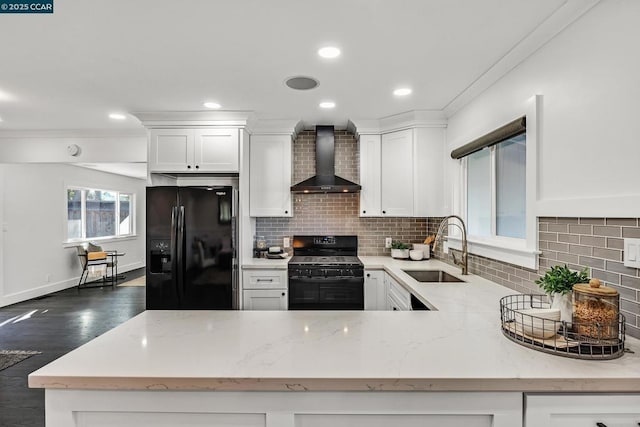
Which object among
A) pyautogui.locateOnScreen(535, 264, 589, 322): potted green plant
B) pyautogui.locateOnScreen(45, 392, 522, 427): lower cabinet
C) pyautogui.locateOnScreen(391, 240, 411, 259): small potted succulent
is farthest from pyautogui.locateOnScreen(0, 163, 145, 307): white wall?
pyautogui.locateOnScreen(535, 264, 589, 322): potted green plant

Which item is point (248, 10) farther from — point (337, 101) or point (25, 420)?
point (25, 420)

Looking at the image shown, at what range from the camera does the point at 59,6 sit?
169cm

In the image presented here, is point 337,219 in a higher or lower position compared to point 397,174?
lower

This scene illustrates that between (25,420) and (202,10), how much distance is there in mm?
2796

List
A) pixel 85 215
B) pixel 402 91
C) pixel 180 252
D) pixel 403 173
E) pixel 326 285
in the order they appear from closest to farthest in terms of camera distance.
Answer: pixel 402 91, pixel 180 252, pixel 326 285, pixel 403 173, pixel 85 215

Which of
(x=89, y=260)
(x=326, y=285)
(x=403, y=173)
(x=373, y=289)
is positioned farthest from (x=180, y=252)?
(x=89, y=260)

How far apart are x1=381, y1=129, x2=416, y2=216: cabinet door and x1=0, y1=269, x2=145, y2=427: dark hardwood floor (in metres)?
3.33

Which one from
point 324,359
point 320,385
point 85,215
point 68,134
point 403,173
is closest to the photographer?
point 320,385

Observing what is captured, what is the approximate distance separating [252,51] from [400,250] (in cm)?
254

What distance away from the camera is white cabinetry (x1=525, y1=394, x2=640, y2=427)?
3.35 ft

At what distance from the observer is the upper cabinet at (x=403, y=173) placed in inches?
138

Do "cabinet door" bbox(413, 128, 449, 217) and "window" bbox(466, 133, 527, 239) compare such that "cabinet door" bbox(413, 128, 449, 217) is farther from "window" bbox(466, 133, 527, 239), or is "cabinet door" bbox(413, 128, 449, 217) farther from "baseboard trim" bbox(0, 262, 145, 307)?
"baseboard trim" bbox(0, 262, 145, 307)

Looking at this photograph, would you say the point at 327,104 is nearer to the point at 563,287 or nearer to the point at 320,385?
the point at 563,287

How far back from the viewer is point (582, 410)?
102 centimetres
